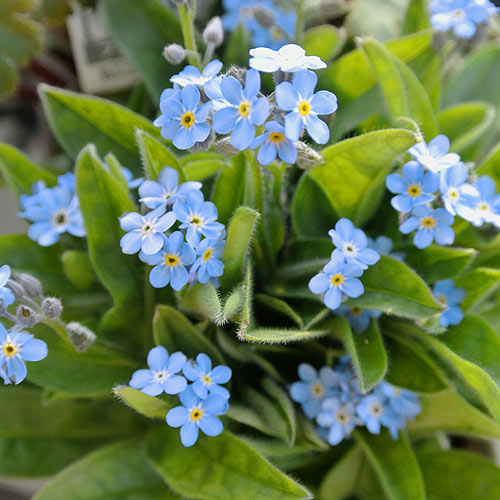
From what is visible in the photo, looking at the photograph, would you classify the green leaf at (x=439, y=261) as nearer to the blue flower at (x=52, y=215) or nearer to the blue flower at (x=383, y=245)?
the blue flower at (x=383, y=245)

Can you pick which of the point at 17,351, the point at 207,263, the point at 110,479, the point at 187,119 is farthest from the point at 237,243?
the point at 110,479

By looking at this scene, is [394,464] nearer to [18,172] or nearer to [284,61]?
[284,61]

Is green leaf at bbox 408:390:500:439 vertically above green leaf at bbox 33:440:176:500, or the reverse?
green leaf at bbox 408:390:500:439

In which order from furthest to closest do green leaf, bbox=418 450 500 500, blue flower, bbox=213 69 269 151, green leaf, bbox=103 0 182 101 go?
green leaf, bbox=103 0 182 101 → green leaf, bbox=418 450 500 500 → blue flower, bbox=213 69 269 151

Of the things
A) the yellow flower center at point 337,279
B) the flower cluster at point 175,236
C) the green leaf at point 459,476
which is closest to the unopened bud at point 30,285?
the flower cluster at point 175,236

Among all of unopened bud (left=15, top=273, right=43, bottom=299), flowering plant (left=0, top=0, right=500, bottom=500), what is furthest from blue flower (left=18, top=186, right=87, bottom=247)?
unopened bud (left=15, top=273, right=43, bottom=299)

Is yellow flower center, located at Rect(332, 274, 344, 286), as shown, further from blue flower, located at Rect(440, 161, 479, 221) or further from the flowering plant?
blue flower, located at Rect(440, 161, 479, 221)
